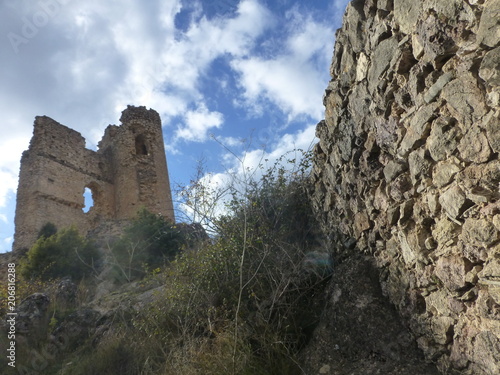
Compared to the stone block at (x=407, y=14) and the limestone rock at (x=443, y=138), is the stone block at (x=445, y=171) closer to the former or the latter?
the limestone rock at (x=443, y=138)

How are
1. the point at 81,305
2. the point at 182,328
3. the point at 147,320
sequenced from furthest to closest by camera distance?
the point at 81,305, the point at 147,320, the point at 182,328

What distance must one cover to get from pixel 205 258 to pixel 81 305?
3.79m

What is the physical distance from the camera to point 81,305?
8180mm

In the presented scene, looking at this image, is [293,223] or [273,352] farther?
[293,223]

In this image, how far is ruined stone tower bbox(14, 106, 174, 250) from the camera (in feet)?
47.0

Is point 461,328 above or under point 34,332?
under

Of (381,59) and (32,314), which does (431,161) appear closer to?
(381,59)

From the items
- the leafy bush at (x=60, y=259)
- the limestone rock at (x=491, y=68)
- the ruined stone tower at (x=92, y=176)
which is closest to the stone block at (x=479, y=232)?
the limestone rock at (x=491, y=68)

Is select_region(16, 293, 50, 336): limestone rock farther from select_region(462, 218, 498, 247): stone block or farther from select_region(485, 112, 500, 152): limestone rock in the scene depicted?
select_region(485, 112, 500, 152): limestone rock

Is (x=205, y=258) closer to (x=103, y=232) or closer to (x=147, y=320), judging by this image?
(x=147, y=320)

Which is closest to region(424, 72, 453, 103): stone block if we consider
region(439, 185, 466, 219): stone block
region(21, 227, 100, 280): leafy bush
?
region(439, 185, 466, 219): stone block

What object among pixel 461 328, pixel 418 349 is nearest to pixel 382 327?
pixel 418 349

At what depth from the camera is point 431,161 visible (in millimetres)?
3080

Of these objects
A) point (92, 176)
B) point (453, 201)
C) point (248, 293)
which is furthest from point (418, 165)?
point (92, 176)
